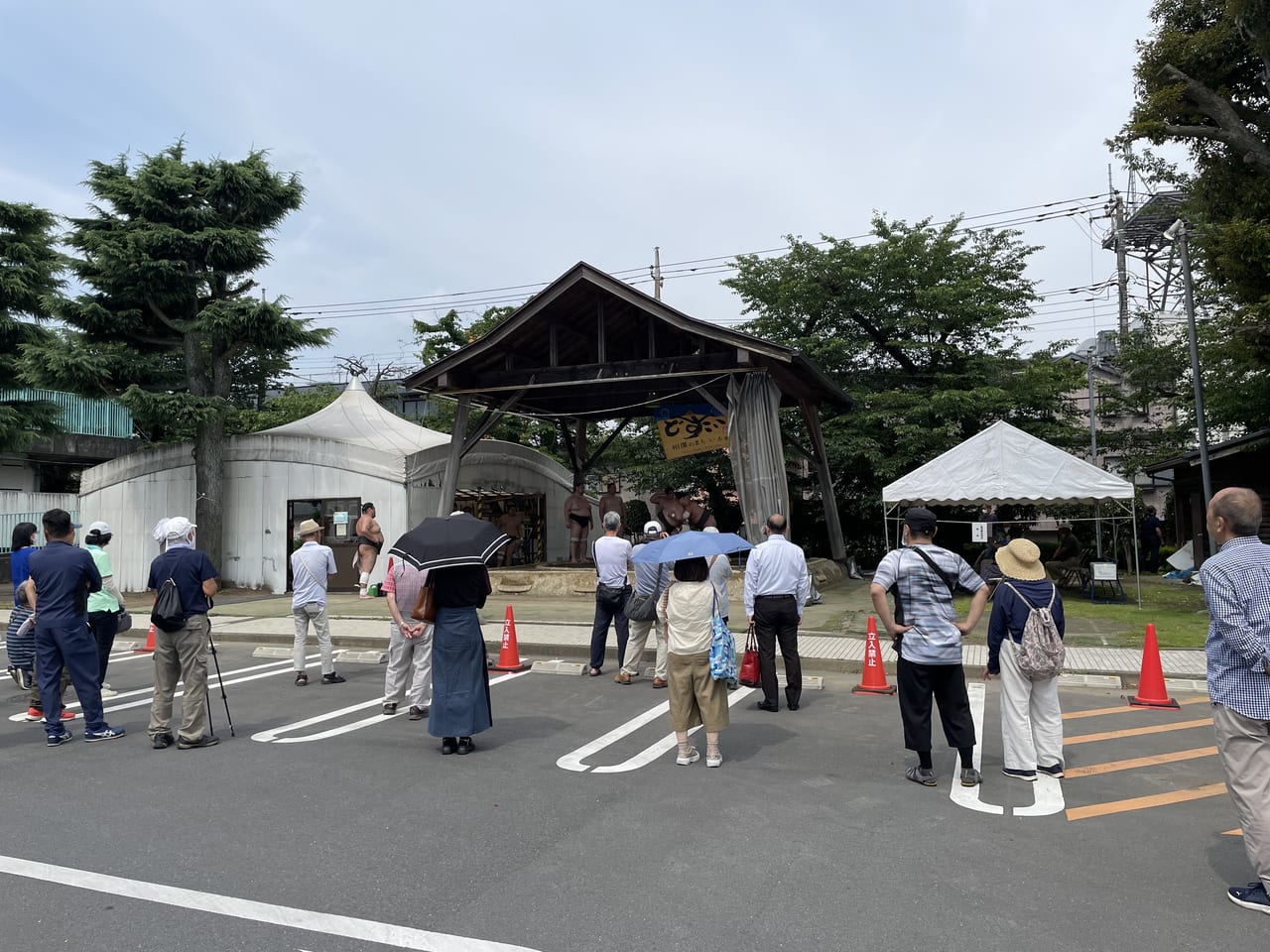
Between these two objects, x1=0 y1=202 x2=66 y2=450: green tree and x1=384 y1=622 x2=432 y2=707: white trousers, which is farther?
x1=0 y1=202 x2=66 y2=450: green tree

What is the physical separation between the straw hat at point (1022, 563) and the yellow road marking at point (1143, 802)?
142 centimetres

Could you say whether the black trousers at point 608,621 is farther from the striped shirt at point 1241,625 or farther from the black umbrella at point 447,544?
the striped shirt at point 1241,625

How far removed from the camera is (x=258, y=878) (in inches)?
161

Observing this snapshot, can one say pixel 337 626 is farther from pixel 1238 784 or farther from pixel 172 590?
pixel 1238 784

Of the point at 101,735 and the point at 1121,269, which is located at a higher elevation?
the point at 1121,269

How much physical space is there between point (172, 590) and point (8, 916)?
3272mm

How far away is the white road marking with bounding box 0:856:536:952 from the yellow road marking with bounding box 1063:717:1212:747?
5.17 metres

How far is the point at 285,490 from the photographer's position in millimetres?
19609

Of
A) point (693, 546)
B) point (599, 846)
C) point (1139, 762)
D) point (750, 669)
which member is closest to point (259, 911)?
point (599, 846)

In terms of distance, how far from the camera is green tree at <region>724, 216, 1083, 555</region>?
2138 cm

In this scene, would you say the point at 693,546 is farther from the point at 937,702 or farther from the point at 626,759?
the point at 937,702

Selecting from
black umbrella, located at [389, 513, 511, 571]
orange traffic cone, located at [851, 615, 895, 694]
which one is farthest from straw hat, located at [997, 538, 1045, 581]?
black umbrella, located at [389, 513, 511, 571]

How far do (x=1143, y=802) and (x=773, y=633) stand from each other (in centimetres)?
324

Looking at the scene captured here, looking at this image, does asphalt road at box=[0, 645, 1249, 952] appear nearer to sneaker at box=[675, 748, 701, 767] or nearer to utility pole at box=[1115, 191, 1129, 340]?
sneaker at box=[675, 748, 701, 767]
